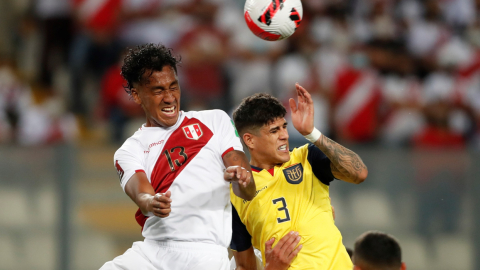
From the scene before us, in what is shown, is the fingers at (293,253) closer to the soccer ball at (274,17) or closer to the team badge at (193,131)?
the team badge at (193,131)

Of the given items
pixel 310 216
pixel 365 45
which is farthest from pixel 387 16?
pixel 310 216

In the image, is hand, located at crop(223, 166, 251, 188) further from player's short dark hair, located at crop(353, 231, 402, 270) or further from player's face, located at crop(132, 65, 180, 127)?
player's short dark hair, located at crop(353, 231, 402, 270)

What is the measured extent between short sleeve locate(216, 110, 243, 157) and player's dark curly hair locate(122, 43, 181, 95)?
47 cm

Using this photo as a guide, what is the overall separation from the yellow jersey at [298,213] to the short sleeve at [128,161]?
2.55ft

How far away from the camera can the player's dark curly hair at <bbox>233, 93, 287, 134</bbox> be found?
4.36 meters

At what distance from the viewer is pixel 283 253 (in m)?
4.08

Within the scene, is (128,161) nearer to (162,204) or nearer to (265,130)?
(162,204)

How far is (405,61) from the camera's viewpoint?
948 cm

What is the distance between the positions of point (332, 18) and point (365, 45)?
712 millimetres

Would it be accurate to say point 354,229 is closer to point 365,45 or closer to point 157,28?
point 365,45

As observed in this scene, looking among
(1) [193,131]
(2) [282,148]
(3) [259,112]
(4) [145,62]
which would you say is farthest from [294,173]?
(4) [145,62]

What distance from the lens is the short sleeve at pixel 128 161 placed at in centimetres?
384

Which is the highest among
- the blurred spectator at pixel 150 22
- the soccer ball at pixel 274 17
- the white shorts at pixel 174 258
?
the blurred spectator at pixel 150 22

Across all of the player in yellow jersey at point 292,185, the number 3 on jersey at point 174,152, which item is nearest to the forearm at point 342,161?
the player in yellow jersey at point 292,185
